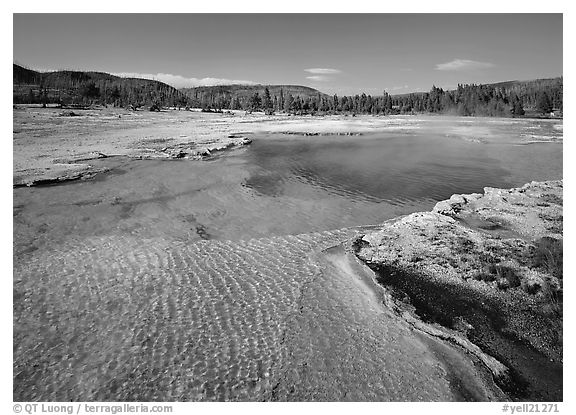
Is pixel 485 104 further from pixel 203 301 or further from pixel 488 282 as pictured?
pixel 203 301

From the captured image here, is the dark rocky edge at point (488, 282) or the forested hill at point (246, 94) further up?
the forested hill at point (246, 94)

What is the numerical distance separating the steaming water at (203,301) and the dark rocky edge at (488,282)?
43cm

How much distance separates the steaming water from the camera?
329 centimetres

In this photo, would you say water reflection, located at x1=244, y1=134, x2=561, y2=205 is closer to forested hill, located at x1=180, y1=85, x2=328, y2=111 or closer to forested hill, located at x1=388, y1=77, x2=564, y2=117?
forested hill, located at x1=388, y1=77, x2=564, y2=117

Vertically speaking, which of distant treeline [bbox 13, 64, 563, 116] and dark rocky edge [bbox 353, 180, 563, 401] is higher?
distant treeline [bbox 13, 64, 563, 116]

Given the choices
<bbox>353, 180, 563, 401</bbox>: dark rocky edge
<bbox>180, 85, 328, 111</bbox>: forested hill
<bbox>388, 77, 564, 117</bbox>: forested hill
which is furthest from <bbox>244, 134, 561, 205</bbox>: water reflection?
<bbox>180, 85, 328, 111</bbox>: forested hill

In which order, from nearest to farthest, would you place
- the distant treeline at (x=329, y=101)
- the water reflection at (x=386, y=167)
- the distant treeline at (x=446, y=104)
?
1. the water reflection at (x=386, y=167)
2. the distant treeline at (x=329, y=101)
3. the distant treeline at (x=446, y=104)

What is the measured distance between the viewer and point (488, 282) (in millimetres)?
4801

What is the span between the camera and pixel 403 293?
4664 millimetres

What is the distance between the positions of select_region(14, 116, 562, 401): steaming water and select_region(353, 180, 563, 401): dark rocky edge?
17.1 inches

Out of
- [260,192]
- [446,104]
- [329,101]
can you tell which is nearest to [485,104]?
[446,104]

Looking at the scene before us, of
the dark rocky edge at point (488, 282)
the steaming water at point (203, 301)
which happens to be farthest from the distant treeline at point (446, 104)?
the dark rocky edge at point (488, 282)

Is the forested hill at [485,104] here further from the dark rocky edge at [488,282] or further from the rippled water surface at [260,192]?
the dark rocky edge at [488,282]

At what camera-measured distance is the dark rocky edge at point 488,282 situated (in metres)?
3.58
